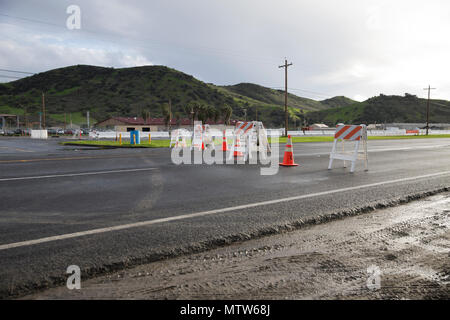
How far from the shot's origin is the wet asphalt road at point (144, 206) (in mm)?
2918

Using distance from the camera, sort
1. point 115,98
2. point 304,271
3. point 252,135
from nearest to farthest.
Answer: point 304,271 → point 252,135 → point 115,98

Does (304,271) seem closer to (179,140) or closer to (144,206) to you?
(144,206)

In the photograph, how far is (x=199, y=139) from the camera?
66.0 feet

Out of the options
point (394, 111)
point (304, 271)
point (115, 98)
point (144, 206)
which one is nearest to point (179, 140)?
point (144, 206)

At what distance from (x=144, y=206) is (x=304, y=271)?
2.97 m

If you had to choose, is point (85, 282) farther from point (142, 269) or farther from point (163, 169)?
point (163, 169)

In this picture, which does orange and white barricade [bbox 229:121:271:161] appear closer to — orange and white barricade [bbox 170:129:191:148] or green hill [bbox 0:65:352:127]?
orange and white barricade [bbox 170:129:191:148]

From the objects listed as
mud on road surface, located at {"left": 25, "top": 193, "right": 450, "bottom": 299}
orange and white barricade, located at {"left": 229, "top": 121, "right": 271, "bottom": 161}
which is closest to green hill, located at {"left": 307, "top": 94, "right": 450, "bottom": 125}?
orange and white barricade, located at {"left": 229, "top": 121, "right": 271, "bottom": 161}

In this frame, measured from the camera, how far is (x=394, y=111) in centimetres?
13875

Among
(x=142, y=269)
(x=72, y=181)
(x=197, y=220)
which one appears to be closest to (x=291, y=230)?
(x=197, y=220)

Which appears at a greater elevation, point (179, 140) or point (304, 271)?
point (179, 140)

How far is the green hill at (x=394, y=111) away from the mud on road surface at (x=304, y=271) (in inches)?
5799

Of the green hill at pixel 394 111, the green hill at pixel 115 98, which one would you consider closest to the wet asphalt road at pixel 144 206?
the green hill at pixel 115 98

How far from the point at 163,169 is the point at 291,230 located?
19.9 ft
